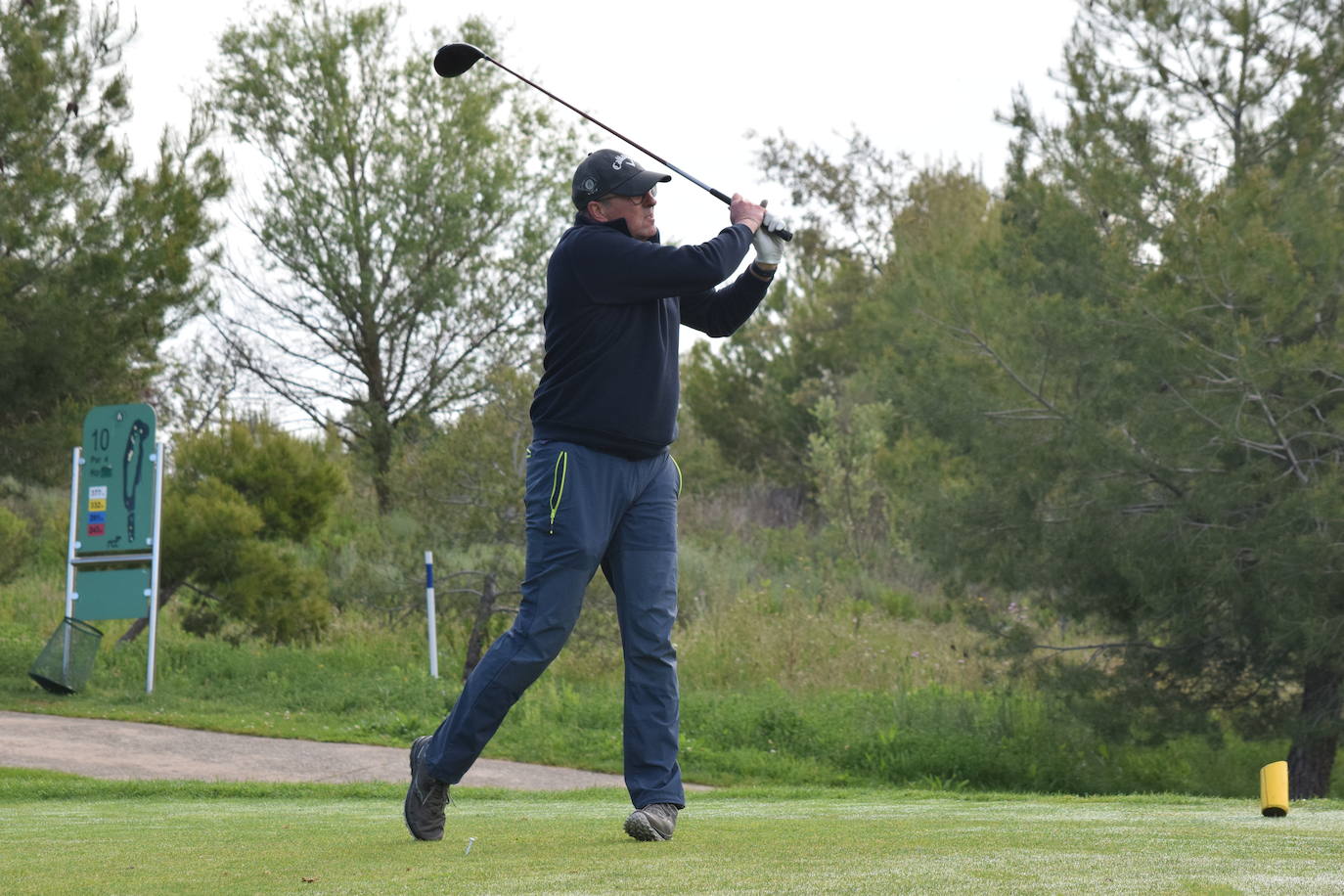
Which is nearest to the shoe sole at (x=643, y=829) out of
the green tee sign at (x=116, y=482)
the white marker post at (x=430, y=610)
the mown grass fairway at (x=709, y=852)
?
the mown grass fairway at (x=709, y=852)

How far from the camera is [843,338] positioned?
1133 inches

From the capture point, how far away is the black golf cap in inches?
187

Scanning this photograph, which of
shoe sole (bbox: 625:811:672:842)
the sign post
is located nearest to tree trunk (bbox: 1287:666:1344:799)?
shoe sole (bbox: 625:811:672:842)

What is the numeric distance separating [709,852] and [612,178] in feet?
6.58

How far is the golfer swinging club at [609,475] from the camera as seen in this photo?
4547mm

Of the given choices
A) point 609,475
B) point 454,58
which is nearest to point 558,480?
point 609,475

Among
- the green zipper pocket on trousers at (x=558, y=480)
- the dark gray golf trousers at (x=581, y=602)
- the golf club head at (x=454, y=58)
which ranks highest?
the golf club head at (x=454, y=58)

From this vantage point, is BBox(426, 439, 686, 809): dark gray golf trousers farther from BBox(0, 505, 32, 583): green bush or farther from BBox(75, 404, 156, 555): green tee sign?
BBox(0, 505, 32, 583): green bush

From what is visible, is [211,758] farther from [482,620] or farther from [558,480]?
[558,480]

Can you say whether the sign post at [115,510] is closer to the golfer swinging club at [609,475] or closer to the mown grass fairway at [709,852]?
the mown grass fairway at [709,852]

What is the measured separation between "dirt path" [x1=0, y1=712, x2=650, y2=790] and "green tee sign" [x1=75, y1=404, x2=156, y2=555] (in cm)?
240

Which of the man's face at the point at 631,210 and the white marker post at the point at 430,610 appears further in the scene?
the white marker post at the point at 430,610

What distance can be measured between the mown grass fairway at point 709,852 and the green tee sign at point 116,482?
8.01 meters

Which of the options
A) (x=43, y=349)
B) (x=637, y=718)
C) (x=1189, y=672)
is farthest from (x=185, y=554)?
(x=637, y=718)
